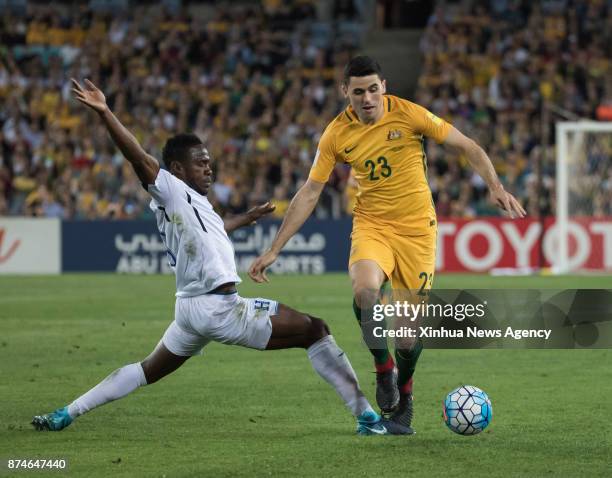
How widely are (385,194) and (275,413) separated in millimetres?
1723

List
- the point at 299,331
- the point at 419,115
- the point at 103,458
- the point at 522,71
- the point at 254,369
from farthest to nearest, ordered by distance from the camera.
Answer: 1. the point at 522,71
2. the point at 254,369
3. the point at 419,115
4. the point at 299,331
5. the point at 103,458

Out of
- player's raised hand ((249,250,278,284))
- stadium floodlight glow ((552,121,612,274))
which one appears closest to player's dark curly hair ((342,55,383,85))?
player's raised hand ((249,250,278,284))

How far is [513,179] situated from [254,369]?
49.5 ft

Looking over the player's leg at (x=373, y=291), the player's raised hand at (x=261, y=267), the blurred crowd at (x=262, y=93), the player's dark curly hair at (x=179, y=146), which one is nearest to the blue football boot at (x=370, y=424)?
the player's leg at (x=373, y=291)

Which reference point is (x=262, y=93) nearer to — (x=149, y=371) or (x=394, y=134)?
(x=394, y=134)

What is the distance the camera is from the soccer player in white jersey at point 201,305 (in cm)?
749

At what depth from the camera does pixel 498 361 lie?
1202 cm

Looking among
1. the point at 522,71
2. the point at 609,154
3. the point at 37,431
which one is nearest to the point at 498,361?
the point at 37,431

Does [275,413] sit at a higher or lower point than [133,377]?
lower

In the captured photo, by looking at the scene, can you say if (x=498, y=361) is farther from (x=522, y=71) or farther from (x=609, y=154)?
(x=522, y=71)

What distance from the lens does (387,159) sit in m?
8.30

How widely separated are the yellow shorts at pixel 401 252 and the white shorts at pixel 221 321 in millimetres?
860

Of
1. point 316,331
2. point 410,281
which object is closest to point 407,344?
point 410,281

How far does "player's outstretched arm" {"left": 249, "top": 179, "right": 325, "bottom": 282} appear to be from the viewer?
7.79 metres
